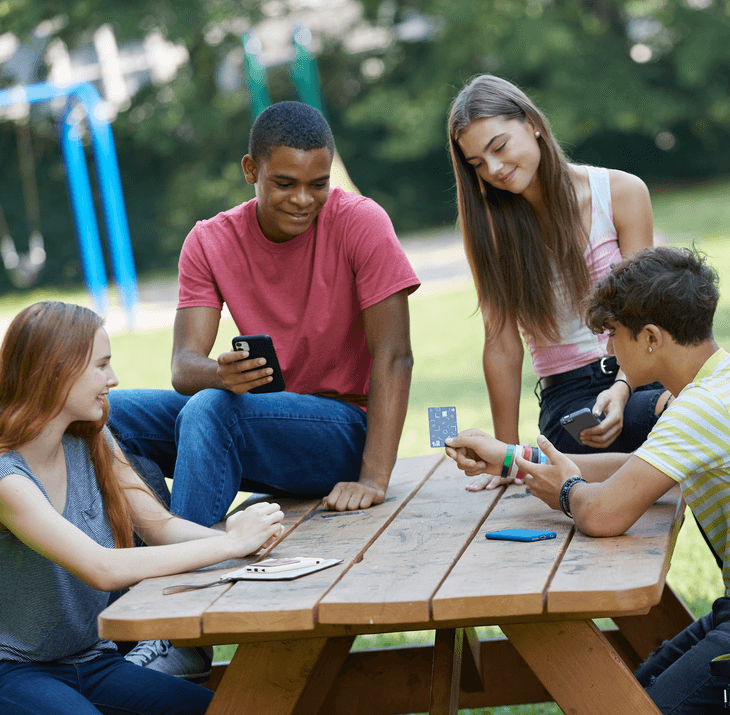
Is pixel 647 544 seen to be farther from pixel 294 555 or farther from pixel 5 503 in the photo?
pixel 5 503

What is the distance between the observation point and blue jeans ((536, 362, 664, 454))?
2.77 m

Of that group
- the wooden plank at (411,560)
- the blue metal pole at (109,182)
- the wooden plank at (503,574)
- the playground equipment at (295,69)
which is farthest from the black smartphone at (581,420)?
the blue metal pole at (109,182)

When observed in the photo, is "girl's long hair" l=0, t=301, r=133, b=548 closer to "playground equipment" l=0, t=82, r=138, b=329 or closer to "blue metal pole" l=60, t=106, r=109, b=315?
"playground equipment" l=0, t=82, r=138, b=329

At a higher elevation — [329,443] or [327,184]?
[327,184]

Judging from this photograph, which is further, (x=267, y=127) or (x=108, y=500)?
(x=267, y=127)

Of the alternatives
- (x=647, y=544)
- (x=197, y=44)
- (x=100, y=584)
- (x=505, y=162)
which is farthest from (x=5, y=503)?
(x=197, y=44)

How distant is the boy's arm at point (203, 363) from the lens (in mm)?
2492

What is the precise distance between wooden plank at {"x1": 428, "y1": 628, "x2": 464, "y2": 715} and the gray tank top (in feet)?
2.44

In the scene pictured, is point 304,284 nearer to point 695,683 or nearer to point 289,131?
point 289,131

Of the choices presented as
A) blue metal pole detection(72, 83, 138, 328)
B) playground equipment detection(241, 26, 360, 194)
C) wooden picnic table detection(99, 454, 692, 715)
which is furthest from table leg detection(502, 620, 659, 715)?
blue metal pole detection(72, 83, 138, 328)

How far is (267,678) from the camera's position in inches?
71.2

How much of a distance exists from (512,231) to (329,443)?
0.94 m

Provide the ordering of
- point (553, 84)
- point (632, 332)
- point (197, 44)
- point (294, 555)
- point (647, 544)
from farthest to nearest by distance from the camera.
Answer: point (197, 44) → point (553, 84) → point (632, 332) → point (294, 555) → point (647, 544)

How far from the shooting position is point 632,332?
218cm
